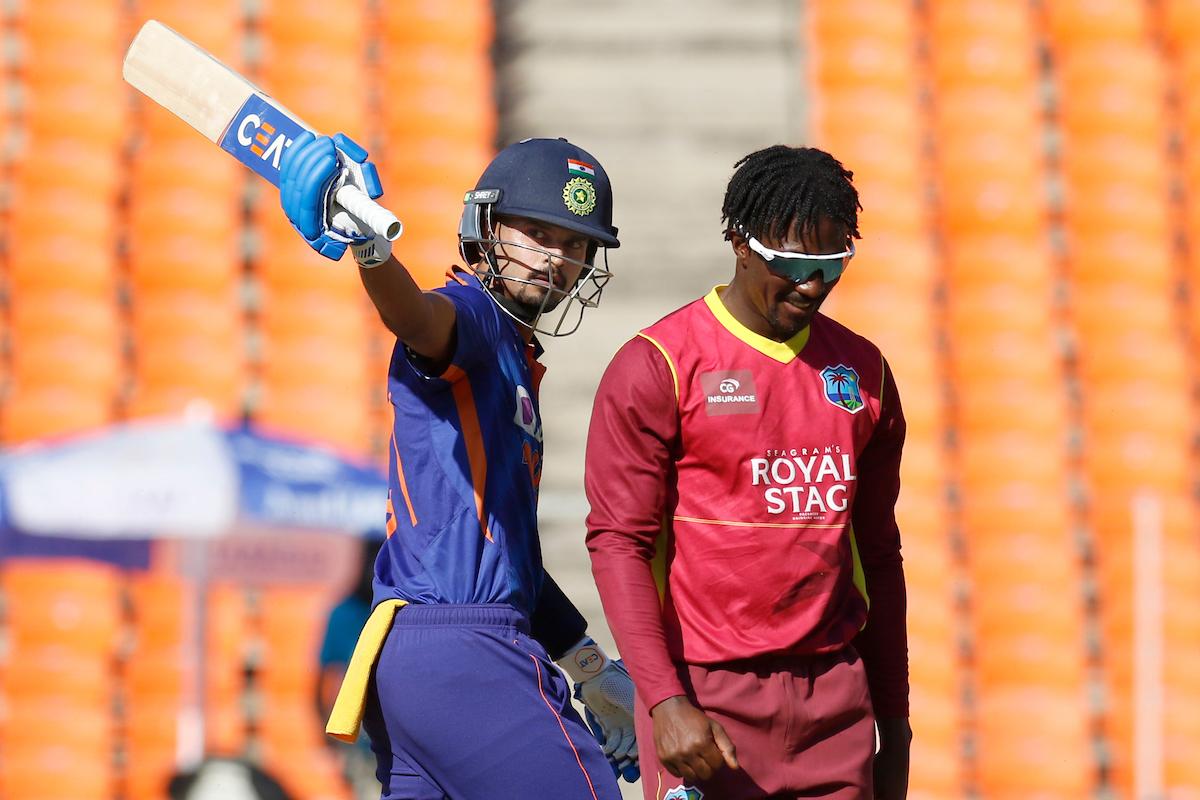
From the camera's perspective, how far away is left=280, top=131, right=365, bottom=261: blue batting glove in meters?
2.74

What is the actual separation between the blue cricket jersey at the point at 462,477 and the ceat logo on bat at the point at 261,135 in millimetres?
361

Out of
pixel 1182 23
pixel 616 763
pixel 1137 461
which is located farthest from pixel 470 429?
pixel 1182 23

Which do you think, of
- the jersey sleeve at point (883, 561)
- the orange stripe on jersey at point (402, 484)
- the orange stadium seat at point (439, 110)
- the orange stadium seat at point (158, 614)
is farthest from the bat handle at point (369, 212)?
the orange stadium seat at point (439, 110)

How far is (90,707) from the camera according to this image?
26.8 feet

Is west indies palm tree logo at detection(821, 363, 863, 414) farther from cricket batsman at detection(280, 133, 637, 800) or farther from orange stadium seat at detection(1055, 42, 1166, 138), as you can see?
orange stadium seat at detection(1055, 42, 1166, 138)

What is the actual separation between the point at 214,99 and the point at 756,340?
42.2 inches

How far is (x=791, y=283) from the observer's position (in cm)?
310

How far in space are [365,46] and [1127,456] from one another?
4664 mm

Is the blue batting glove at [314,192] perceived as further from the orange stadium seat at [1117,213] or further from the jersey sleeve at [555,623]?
the orange stadium seat at [1117,213]

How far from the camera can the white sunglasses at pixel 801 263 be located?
10.1 ft

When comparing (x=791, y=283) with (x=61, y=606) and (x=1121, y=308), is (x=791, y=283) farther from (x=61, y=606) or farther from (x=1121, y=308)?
(x=1121, y=308)

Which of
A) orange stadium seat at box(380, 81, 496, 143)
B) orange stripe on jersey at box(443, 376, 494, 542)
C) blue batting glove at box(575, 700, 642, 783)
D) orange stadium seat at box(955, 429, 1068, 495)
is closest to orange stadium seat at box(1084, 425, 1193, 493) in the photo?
orange stadium seat at box(955, 429, 1068, 495)

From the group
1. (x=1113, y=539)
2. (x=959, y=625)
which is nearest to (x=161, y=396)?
(x=959, y=625)

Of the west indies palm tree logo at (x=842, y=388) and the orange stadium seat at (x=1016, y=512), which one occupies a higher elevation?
the west indies palm tree logo at (x=842, y=388)
